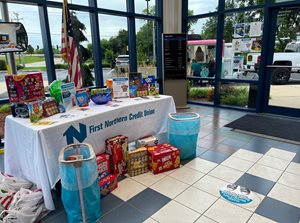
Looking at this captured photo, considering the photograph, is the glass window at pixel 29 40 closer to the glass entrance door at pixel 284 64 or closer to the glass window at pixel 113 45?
the glass window at pixel 113 45

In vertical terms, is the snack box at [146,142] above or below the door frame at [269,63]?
below

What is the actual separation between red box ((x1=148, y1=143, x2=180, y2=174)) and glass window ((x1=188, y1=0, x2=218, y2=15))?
404cm

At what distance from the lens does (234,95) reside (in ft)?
18.2

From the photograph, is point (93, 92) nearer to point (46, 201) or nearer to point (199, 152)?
point (46, 201)

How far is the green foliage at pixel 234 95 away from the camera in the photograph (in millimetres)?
5367

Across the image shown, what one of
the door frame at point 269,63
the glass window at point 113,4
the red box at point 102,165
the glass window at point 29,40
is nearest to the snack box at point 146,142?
the red box at point 102,165

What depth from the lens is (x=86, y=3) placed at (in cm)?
410

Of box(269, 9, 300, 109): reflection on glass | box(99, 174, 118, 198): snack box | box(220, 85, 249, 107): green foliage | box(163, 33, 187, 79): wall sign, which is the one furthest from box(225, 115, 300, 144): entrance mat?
box(99, 174, 118, 198): snack box

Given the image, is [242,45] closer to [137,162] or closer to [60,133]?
[137,162]

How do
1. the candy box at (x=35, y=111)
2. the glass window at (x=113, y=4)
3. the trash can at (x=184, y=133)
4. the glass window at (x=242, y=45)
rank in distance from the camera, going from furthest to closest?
the glass window at (x=242, y=45) → the glass window at (x=113, y=4) → the trash can at (x=184, y=133) → the candy box at (x=35, y=111)

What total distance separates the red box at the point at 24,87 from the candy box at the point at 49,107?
11cm

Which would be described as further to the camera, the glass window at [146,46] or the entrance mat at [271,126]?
the glass window at [146,46]

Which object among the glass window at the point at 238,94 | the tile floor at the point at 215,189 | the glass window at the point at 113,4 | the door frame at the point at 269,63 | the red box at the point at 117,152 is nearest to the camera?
the tile floor at the point at 215,189

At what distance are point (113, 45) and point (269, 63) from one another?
10.9 feet
